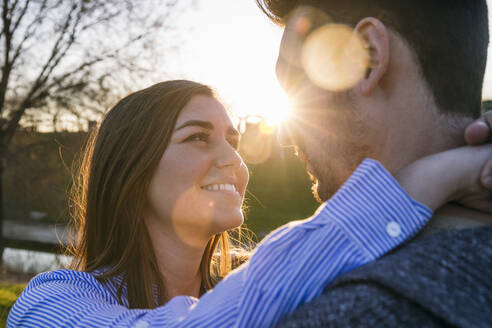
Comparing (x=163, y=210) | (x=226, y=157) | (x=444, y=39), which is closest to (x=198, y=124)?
(x=226, y=157)

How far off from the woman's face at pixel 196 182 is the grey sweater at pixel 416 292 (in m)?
1.51

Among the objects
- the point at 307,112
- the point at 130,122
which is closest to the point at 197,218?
the point at 130,122

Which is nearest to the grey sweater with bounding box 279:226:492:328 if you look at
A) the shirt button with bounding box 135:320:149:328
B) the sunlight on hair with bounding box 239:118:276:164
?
the shirt button with bounding box 135:320:149:328

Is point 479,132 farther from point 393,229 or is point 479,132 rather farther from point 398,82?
point 393,229

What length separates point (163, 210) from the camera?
2516mm

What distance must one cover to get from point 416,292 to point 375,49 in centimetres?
92

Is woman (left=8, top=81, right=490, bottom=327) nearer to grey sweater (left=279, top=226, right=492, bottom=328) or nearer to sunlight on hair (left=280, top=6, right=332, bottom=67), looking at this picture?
grey sweater (left=279, top=226, right=492, bottom=328)

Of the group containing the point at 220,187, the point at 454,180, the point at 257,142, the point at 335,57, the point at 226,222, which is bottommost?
the point at 257,142

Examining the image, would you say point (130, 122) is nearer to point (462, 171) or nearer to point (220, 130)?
point (220, 130)

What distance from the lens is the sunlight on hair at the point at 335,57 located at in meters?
1.51

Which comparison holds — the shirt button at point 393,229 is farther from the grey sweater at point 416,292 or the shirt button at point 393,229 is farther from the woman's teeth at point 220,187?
the woman's teeth at point 220,187

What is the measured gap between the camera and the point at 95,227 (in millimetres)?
2709

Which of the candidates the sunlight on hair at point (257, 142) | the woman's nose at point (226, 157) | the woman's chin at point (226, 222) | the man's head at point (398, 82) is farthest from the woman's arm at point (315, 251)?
the sunlight on hair at point (257, 142)

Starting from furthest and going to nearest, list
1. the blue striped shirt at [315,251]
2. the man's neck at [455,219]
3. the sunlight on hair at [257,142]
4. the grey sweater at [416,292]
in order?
1. the sunlight on hair at [257,142]
2. the man's neck at [455,219]
3. the blue striped shirt at [315,251]
4. the grey sweater at [416,292]
